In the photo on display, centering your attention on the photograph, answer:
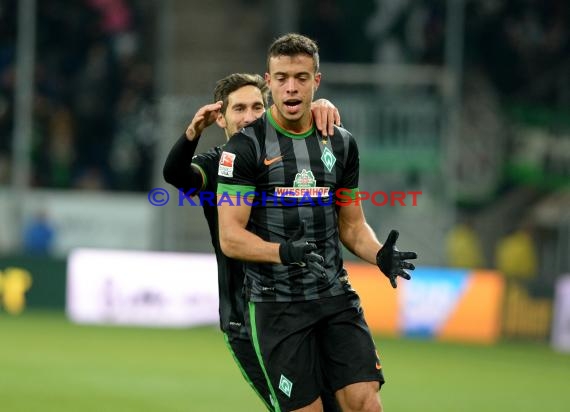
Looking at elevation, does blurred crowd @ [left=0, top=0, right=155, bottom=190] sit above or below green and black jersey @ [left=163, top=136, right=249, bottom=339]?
above

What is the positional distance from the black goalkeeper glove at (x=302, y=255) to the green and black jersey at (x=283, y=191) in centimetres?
25

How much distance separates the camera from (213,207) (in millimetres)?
6406

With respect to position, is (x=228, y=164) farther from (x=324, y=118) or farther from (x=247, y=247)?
(x=324, y=118)

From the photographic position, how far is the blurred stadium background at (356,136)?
16.0m

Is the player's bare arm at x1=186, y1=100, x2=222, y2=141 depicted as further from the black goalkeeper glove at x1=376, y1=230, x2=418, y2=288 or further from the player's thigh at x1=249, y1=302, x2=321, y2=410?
the black goalkeeper glove at x1=376, y1=230, x2=418, y2=288

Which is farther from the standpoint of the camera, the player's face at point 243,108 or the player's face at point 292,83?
the player's face at point 243,108

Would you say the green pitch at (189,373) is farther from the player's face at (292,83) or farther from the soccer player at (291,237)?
the player's face at (292,83)

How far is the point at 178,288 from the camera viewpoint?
16.5 metres

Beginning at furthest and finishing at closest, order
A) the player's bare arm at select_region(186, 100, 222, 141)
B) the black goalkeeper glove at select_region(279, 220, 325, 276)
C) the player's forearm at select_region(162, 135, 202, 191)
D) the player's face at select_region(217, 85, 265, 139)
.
→ the player's face at select_region(217, 85, 265, 139) < the player's forearm at select_region(162, 135, 202, 191) < the player's bare arm at select_region(186, 100, 222, 141) < the black goalkeeper glove at select_region(279, 220, 325, 276)

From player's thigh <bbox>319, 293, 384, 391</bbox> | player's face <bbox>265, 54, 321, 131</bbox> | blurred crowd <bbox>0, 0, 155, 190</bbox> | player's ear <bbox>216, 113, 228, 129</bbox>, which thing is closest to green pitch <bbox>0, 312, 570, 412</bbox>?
blurred crowd <bbox>0, 0, 155, 190</bbox>

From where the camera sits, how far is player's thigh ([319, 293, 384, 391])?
5.70 metres

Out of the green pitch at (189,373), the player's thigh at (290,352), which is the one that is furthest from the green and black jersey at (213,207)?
the green pitch at (189,373)

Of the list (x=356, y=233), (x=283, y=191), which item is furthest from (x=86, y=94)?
(x=283, y=191)

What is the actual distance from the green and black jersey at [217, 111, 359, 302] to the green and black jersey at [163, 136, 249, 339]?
0.43 meters
